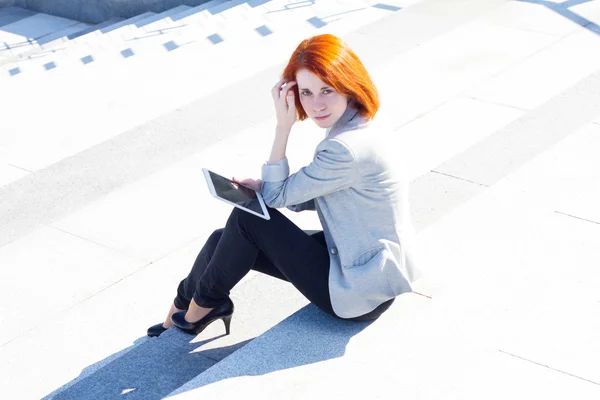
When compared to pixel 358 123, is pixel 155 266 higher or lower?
lower

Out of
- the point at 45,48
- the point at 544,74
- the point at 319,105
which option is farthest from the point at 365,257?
the point at 45,48

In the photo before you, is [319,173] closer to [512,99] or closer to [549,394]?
[549,394]

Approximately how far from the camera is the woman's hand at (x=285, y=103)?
3725 mm

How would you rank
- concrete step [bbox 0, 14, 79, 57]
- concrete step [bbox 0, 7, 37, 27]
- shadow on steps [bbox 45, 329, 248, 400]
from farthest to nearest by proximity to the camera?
1. concrete step [bbox 0, 7, 37, 27]
2. concrete step [bbox 0, 14, 79, 57]
3. shadow on steps [bbox 45, 329, 248, 400]

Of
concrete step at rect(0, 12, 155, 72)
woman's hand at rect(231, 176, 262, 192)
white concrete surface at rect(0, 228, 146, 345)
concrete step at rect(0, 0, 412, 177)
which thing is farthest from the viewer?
concrete step at rect(0, 12, 155, 72)

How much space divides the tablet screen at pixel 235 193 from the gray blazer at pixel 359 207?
65 mm

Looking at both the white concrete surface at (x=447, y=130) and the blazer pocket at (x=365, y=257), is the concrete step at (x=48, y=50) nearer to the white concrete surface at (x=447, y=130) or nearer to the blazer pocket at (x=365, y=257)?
the white concrete surface at (x=447, y=130)

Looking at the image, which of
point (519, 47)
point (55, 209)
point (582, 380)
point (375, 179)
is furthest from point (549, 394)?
point (519, 47)

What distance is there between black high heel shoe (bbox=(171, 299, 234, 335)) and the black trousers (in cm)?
14

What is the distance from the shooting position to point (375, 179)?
11.7ft

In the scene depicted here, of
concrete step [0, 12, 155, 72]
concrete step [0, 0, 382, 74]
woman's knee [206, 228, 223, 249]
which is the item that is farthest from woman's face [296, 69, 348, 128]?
concrete step [0, 12, 155, 72]

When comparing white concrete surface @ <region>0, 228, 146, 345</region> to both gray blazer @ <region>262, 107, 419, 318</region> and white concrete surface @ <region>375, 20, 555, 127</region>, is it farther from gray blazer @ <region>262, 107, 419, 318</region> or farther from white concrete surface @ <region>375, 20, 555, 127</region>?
white concrete surface @ <region>375, 20, 555, 127</region>

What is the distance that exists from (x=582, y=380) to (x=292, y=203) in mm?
1284

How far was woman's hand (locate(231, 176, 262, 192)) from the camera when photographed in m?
3.80
